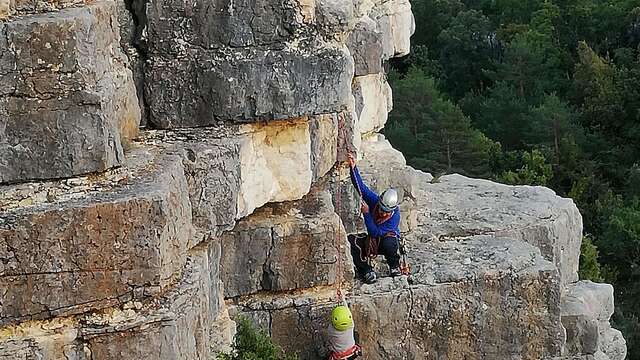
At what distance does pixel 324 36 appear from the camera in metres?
10.0

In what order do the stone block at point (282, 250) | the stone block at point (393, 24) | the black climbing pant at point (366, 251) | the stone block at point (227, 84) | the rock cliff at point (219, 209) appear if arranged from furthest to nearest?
the stone block at point (393, 24) < the black climbing pant at point (366, 251) < the stone block at point (282, 250) < the stone block at point (227, 84) < the rock cliff at point (219, 209)

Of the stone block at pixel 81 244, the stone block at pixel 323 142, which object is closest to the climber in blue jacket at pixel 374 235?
the stone block at pixel 323 142

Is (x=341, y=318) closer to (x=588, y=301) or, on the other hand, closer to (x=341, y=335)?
(x=341, y=335)

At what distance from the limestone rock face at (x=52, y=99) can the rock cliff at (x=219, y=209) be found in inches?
0.6

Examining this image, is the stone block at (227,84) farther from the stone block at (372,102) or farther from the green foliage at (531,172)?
the green foliage at (531,172)

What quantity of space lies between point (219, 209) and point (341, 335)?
1888 millimetres

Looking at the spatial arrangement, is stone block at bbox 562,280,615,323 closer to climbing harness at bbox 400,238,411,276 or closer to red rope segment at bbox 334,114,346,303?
climbing harness at bbox 400,238,411,276

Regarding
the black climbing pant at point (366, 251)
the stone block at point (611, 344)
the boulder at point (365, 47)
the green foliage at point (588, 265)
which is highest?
the boulder at point (365, 47)

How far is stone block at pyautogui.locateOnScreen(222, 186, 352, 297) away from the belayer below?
0.50 meters

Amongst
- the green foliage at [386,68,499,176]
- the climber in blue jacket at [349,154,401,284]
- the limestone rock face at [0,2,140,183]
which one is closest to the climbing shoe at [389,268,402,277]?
the climber in blue jacket at [349,154,401,284]

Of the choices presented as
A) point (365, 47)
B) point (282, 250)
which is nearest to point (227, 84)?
point (282, 250)

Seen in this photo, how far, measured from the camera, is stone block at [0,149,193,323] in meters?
7.38

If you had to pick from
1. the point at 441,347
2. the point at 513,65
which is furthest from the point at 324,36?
the point at 513,65

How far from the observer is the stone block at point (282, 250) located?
10.3m
